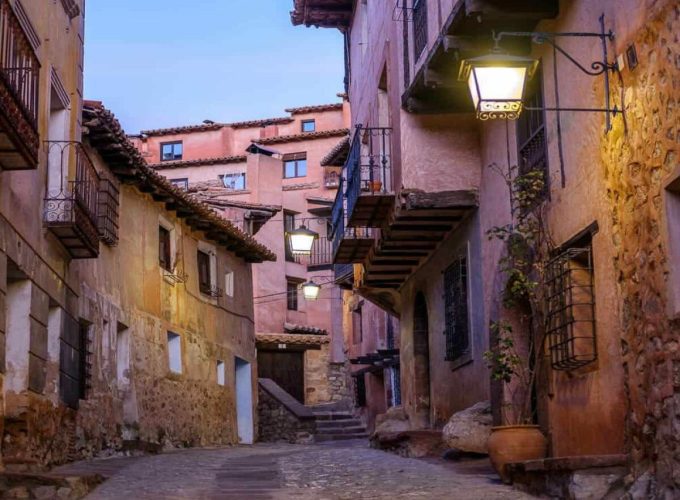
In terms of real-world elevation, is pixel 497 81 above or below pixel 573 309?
above

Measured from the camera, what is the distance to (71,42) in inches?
580

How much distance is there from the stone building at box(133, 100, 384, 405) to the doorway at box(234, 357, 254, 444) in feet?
17.4

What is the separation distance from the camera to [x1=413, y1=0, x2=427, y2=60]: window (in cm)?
1353

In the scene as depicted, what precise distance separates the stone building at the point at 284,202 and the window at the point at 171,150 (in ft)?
0.16

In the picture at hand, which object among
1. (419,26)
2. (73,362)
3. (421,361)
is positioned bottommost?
(73,362)

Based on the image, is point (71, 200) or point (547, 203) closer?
point (547, 203)

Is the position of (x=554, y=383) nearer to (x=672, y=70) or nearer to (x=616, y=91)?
(x=616, y=91)

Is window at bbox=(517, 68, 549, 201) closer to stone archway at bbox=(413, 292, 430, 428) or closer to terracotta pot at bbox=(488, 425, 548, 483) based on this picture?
terracotta pot at bbox=(488, 425, 548, 483)

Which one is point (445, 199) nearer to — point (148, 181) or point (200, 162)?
point (148, 181)

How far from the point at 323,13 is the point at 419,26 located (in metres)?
7.71

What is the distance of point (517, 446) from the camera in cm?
970

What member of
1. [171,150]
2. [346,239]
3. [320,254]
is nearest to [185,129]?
[171,150]

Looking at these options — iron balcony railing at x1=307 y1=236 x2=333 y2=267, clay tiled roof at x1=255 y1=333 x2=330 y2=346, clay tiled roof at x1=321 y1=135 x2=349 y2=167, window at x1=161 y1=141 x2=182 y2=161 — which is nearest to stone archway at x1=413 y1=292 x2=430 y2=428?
clay tiled roof at x1=321 y1=135 x2=349 y2=167

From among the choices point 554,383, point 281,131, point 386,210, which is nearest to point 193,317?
point 386,210
